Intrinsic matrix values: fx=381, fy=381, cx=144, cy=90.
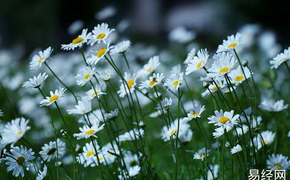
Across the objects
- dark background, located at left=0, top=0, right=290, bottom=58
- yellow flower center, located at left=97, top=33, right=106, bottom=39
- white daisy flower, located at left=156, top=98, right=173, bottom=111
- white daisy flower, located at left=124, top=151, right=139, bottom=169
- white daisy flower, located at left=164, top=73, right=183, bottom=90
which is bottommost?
white daisy flower, located at left=124, top=151, right=139, bottom=169

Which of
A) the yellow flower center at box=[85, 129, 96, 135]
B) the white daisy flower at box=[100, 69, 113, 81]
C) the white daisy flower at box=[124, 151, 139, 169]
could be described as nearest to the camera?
the yellow flower center at box=[85, 129, 96, 135]

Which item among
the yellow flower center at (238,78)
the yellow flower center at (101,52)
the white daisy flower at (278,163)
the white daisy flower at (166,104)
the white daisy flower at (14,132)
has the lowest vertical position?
the white daisy flower at (278,163)

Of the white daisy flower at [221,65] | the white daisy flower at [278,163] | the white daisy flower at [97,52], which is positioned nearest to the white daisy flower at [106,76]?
the white daisy flower at [97,52]

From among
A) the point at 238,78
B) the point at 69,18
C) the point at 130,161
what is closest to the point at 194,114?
the point at 238,78

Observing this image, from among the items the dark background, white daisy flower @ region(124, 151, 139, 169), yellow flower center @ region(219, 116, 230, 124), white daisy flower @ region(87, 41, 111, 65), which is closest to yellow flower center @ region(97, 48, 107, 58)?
white daisy flower @ region(87, 41, 111, 65)

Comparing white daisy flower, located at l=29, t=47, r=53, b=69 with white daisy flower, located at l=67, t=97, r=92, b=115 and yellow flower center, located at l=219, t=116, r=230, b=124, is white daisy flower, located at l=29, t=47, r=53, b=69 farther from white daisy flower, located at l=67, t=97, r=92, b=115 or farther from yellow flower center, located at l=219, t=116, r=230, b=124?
yellow flower center, located at l=219, t=116, r=230, b=124

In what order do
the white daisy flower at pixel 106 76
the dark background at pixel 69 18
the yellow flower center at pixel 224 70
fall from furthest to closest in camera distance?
1. the dark background at pixel 69 18
2. the white daisy flower at pixel 106 76
3. the yellow flower center at pixel 224 70

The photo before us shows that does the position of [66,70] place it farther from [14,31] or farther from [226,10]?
[14,31]

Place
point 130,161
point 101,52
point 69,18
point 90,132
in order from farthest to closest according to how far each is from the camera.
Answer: point 69,18
point 130,161
point 101,52
point 90,132

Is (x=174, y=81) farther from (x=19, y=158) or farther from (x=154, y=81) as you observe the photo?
(x=19, y=158)

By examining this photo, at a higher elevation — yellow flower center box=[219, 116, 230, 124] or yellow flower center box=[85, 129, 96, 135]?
yellow flower center box=[219, 116, 230, 124]

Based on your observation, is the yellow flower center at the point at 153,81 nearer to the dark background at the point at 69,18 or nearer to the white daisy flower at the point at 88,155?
the white daisy flower at the point at 88,155

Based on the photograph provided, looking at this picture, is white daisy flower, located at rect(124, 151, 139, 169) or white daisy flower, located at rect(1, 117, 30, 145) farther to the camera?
white daisy flower, located at rect(124, 151, 139, 169)
